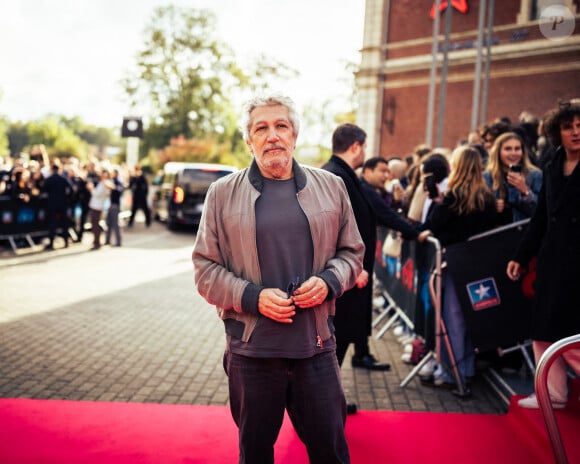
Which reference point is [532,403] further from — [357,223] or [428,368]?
[357,223]

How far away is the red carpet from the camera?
137 inches

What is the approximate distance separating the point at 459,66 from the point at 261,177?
2149 cm

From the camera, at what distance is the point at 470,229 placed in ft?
16.3

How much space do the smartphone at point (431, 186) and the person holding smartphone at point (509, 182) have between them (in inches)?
20.1

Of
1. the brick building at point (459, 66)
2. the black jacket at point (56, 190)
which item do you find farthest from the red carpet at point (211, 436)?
the brick building at point (459, 66)

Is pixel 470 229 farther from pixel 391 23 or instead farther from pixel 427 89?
pixel 391 23

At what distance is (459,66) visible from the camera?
2225 cm

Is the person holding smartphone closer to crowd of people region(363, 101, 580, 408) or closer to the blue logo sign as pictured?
crowd of people region(363, 101, 580, 408)

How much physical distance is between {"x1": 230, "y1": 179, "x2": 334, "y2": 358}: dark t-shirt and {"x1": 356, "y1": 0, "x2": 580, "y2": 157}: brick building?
45.0 feet

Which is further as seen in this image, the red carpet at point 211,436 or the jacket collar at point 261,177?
the red carpet at point 211,436

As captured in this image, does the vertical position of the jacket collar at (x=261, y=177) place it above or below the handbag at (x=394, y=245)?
above

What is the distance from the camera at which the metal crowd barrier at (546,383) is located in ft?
8.11

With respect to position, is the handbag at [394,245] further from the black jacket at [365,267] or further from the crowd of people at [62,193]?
the crowd of people at [62,193]

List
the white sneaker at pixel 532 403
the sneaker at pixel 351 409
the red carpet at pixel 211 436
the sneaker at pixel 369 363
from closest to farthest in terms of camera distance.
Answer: the red carpet at pixel 211 436
the white sneaker at pixel 532 403
the sneaker at pixel 351 409
the sneaker at pixel 369 363
